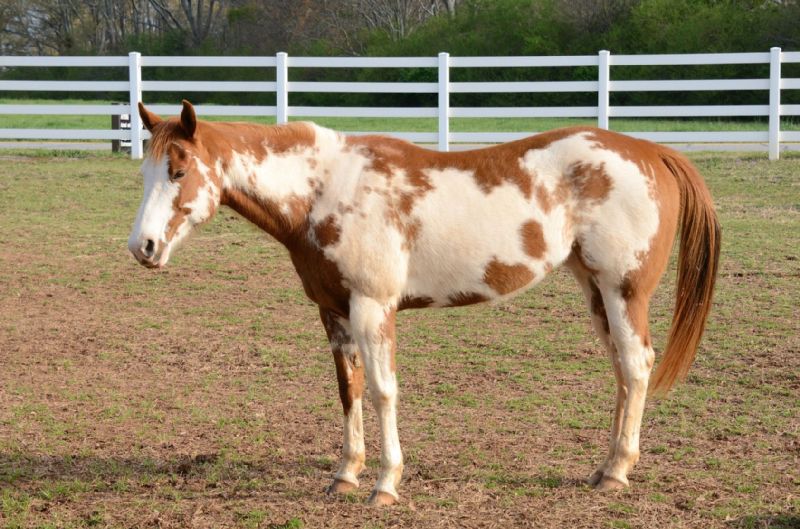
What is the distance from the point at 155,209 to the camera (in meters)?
4.14

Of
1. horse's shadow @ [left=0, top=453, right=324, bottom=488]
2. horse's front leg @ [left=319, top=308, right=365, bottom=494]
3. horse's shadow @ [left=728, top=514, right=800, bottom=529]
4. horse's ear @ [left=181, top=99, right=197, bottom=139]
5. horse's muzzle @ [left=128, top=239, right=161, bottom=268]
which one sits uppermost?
horse's ear @ [left=181, top=99, right=197, bottom=139]

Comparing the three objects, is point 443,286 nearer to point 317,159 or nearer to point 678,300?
point 317,159

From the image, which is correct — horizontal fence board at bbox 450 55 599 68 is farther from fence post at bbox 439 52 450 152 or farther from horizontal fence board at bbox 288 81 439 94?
horizontal fence board at bbox 288 81 439 94

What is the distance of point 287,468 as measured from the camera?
4.89 meters

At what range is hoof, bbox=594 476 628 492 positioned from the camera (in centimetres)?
453

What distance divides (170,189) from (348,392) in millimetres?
1234

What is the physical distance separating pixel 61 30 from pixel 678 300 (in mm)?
51611

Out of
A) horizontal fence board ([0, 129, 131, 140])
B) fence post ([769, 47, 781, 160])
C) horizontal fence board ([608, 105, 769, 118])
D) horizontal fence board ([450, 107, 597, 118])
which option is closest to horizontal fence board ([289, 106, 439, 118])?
horizontal fence board ([450, 107, 597, 118])

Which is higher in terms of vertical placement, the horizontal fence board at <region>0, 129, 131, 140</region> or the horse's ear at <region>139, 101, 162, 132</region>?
the horizontal fence board at <region>0, 129, 131, 140</region>

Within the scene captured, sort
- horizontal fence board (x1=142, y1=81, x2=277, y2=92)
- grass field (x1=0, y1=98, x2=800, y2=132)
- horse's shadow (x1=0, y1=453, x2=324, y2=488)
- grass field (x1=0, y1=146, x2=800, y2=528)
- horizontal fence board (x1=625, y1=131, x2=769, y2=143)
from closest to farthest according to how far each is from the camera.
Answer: grass field (x1=0, y1=146, x2=800, y2=528) → horse's shadow (x1=0, y1=453, x2=324, y2=488) → horizontal fence board (x1=625, y1=131, x2=769, y2=143) → horizontal fence board (x1=142, y1=81, x2=277, y2=92) → grass field (x1=0, y1=98, x2=800, y2=132)

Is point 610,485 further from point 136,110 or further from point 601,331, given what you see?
point 136,110

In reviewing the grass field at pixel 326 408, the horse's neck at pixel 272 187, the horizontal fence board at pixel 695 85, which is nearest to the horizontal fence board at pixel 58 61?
the horizontal fence board at pixel 695 85

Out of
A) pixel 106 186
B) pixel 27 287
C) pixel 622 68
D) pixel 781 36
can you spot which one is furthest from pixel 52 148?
pixel 781 36

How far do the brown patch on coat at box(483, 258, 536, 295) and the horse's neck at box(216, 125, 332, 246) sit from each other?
83cm
